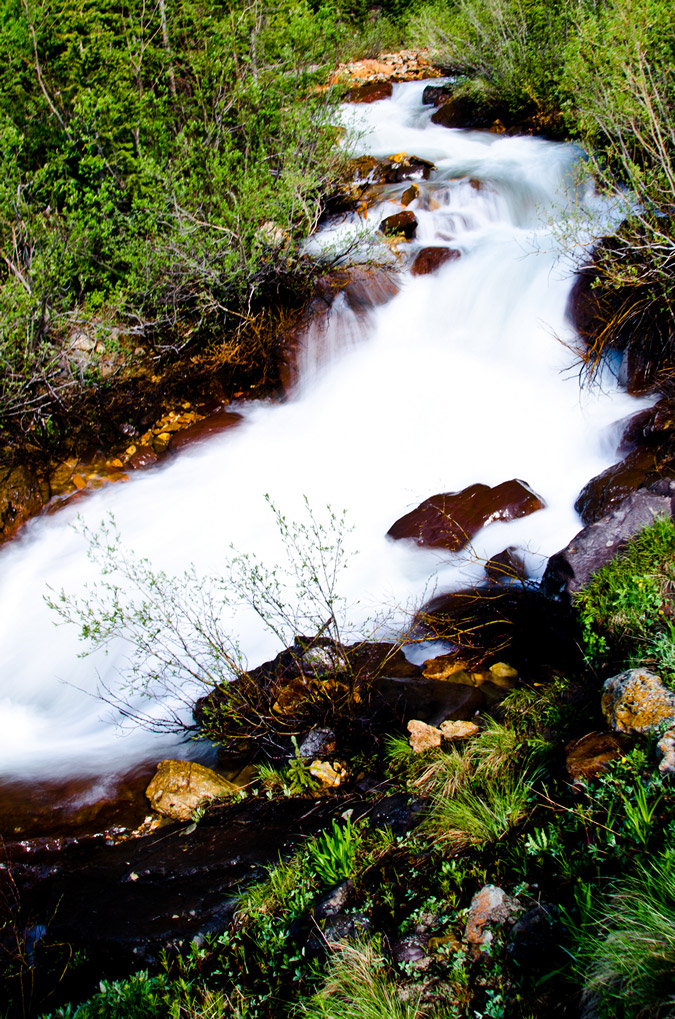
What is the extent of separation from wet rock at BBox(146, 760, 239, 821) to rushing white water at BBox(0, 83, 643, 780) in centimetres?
55

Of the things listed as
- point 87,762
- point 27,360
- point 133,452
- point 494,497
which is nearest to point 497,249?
point 494,497

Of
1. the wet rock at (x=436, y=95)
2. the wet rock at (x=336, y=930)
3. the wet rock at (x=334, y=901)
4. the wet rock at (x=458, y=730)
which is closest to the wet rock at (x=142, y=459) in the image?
the wet rock at (x=458, y=730)

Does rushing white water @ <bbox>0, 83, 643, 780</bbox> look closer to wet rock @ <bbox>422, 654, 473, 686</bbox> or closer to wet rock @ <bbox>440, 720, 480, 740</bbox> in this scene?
wet rock @ <bbox>422, 654, 473, 686</bbox>

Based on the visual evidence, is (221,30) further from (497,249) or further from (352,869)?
(352,869)

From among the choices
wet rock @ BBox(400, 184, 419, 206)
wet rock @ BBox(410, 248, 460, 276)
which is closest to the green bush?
wet rock @ BBox(410, 248, 460, 276)

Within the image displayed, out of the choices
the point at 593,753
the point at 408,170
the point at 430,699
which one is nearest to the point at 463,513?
the point at 430,699

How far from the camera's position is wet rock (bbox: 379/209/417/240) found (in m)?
10.7

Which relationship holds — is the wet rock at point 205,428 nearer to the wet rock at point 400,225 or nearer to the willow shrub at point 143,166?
the willow shrub at point 143,166

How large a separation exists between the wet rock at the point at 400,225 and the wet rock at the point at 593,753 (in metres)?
9.48

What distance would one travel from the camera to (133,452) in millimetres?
9297

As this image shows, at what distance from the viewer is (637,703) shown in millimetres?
3078

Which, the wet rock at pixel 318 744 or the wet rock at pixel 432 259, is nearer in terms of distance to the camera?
the wet rock at pixel 318 744

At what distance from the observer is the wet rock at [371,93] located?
17.7 metres

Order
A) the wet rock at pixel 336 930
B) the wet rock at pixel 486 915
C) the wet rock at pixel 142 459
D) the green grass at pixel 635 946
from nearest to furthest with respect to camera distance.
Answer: the green grass at pixel 635 946 < the wet rock at pixel 486 915 < the wet rock at pixel 336 930 < the wet rock at pixel 142 459
